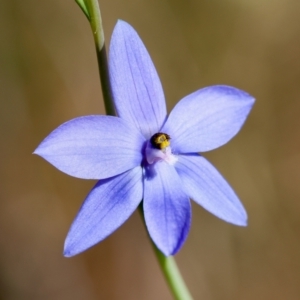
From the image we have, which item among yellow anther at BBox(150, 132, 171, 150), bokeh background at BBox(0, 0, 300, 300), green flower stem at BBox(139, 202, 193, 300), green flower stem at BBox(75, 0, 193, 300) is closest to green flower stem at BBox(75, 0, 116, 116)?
green flower stem at BBox(75, 0, 193, 300)

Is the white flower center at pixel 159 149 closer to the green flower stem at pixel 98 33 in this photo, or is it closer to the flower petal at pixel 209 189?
the flower petal at pixel 209 189

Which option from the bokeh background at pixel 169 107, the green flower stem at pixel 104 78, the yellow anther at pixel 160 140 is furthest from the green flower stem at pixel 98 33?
the bokeh background at pixel 169 107

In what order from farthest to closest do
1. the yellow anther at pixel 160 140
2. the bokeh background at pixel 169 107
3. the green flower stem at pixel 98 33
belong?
1. the bokeh background at pixel 169 107
2. the yellow anther at pixel 160 140
3. the green flower stem at pixel 98 33

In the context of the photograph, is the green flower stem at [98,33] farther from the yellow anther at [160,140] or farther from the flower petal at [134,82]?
the yellow anther at [160,140]

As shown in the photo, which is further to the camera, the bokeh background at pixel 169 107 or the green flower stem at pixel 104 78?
the bokeh background at pixel 169 107

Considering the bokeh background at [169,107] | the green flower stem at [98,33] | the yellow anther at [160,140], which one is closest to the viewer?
the green flower stem at [98,33]

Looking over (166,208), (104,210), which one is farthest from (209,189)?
(104,210)

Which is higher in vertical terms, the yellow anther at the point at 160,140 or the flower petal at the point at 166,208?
the yellow anther at the point at 160,140

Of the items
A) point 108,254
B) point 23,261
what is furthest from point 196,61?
point 23,261

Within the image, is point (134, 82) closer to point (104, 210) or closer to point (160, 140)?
point (160, 140)
